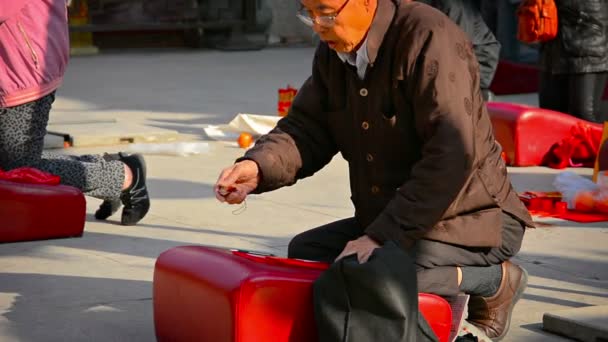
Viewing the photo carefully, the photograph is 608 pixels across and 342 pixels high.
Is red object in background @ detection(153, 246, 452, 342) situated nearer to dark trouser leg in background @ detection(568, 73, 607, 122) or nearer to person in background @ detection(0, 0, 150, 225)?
person in background @ detection(0, 0, 150, 225)

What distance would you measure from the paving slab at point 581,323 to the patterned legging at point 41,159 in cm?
235

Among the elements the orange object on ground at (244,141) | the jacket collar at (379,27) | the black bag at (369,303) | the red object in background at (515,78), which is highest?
the jacket collar at (379,27)

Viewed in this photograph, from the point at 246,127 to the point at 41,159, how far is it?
335cm

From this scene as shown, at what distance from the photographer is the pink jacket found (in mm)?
5543

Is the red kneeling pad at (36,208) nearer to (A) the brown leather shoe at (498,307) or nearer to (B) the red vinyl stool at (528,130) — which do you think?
(A) the brown leather shoe at (498,307)

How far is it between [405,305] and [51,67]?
2842 millimetres

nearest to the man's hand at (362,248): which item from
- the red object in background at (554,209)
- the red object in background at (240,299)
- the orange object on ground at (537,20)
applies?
the red object in background at (240,299)

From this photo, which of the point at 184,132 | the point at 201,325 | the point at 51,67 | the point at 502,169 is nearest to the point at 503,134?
the point at 184,132

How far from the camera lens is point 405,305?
334 centimetres

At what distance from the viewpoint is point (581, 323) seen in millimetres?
4102

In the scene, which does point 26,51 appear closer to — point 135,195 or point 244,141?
point 135,195

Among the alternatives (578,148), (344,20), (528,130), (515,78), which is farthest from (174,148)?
(515,78)

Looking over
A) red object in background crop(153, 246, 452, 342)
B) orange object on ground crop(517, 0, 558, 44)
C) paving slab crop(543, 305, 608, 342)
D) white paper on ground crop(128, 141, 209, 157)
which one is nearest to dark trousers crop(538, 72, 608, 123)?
orange object on ground crop(517, 0, 558, 44)

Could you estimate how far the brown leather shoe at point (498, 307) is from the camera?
4.05 m
